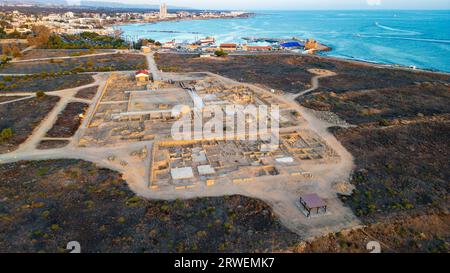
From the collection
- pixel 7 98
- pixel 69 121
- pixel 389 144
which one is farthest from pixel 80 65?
pixel 389 144

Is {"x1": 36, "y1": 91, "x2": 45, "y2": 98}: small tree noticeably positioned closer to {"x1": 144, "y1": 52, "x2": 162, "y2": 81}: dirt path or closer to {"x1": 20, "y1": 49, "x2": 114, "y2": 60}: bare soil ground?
{"x1": 144, "y1": 52, "x2": 162, "y2": 81}: dirt path

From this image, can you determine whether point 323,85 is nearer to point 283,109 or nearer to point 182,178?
point 283,109

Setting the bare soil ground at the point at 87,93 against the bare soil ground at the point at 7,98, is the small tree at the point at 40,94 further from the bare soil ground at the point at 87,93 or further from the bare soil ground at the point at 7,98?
the bare soil ground at the point at 87,93

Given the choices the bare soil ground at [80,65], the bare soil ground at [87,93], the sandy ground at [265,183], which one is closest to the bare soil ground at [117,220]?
the sandy ground at [265,183]

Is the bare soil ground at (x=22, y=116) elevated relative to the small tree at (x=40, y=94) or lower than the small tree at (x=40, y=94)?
lower

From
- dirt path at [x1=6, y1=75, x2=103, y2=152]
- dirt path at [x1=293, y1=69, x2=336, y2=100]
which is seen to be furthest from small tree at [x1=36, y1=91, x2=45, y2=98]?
dirt path at [x1=293, y1=69, x2=336, y2=100]
